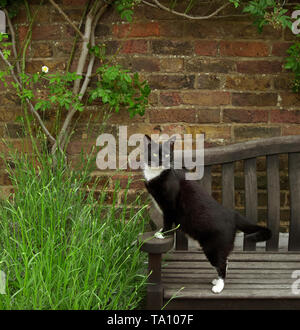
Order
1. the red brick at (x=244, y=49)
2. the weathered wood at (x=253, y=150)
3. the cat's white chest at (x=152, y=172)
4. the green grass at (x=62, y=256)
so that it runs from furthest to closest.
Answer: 1. the red brick at (x=244, y=49)
2. the weathered wood at (x=253, y=150)
3. the cat's white chest at (x=152, y=172)
4. the green grass at (x=62, y=256)

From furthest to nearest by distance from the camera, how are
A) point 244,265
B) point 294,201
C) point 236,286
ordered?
point 294,201, point 244,265, point 236,286

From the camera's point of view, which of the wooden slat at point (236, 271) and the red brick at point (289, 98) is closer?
the wooden slat at point (236, 271)

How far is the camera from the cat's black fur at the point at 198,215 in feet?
7.20

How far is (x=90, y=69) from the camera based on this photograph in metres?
3.05

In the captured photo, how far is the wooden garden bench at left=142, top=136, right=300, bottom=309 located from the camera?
2111mm

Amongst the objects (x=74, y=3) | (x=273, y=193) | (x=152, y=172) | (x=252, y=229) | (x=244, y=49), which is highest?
(x=74, y=3)

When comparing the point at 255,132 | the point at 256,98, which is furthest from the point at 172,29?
the point at 255,132

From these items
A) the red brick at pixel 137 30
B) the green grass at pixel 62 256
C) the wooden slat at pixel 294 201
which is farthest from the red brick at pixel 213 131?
the green grass at pixel 62 256

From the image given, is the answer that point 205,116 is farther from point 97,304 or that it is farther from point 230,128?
point 97,304

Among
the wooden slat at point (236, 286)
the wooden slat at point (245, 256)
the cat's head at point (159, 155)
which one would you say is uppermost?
the cat's head at point (159, 155)

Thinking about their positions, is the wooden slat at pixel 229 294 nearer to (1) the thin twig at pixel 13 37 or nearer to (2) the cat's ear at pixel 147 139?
(2) the cat's ear at pixel 147 139

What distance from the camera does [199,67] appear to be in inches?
118

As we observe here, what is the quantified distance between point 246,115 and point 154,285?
1341 millimetres

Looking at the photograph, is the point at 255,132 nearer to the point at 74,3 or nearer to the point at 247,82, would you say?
the point at 247,82
